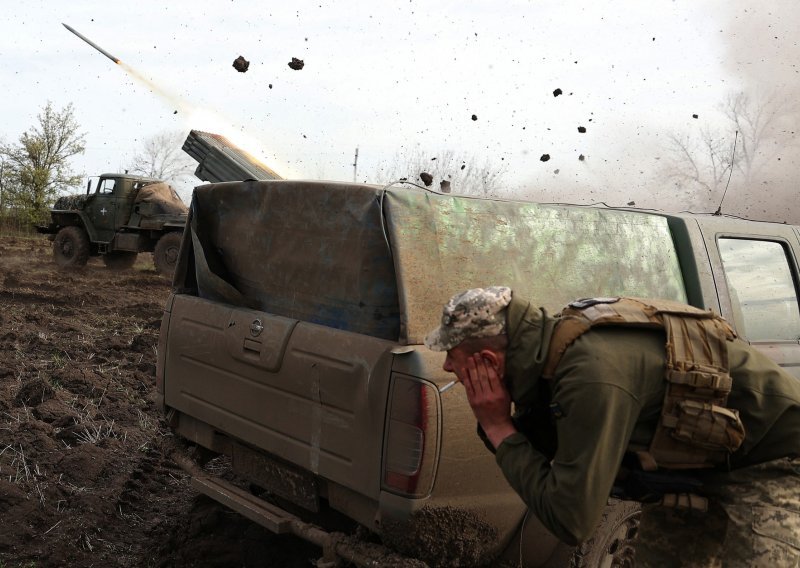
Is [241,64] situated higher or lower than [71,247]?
higher

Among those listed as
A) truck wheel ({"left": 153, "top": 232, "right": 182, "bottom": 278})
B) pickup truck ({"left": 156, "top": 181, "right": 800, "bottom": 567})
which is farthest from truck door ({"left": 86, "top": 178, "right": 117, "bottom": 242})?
pickup truck ({"left": 156, "top": 181, "right": 800, "bottom": 567})

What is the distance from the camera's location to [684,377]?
1891mm

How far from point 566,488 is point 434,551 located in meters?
0.94

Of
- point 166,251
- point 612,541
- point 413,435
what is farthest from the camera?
point 166,251

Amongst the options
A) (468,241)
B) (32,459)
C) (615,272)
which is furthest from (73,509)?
(615,272)

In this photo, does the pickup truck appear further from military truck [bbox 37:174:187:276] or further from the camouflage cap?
military truck [bbox 37:174:187:276]

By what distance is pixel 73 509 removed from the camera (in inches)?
162

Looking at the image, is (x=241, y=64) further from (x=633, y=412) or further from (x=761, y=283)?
(x=633, y=412)

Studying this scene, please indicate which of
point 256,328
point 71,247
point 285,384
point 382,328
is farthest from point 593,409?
point 71,247

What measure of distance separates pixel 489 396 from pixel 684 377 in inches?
18.7

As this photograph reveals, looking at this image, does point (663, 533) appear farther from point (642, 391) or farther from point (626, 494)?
point (642, 391)

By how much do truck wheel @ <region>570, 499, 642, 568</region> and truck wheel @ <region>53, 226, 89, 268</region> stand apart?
A: 18.3 metres

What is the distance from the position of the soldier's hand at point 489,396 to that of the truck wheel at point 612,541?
1.05 metres

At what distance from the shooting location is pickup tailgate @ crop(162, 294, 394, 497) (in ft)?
8.91
